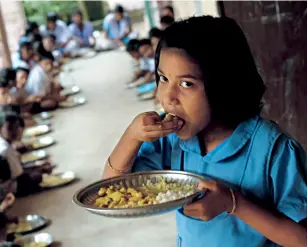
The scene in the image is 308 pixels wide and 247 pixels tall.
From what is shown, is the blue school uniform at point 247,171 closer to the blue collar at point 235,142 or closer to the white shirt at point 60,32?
the blue collar at point 235,142

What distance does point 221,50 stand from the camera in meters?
0.93

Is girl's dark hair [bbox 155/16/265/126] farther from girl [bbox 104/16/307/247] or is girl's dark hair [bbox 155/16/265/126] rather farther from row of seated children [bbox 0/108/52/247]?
row of seated children [bbox 0/108/52/247]

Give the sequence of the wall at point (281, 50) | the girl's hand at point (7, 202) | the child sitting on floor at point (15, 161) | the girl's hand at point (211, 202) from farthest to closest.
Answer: the child sitting on floor at point (15, 161)
the girl's hand at point (7, 202)
the wall at point (281, 50)
the girl's hand at point (211, 202)

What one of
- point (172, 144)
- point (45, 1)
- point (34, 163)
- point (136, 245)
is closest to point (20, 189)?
point (34, 163)

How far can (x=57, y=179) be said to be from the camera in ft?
11.9

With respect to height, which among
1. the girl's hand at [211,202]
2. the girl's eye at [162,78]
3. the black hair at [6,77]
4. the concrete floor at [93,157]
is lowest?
the concrete floor at [93,157]

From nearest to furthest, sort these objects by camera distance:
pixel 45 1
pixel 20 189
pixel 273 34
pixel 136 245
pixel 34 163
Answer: pixel 273 34 → pixel 136 245 → pixel 20 189 → pixel 34 163 → pixel 45 1

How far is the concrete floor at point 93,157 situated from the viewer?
9.07 ft

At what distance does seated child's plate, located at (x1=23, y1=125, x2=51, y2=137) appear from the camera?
188 inches

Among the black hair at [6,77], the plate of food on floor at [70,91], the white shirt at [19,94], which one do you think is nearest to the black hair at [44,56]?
the plate of food on floor at [70,91]

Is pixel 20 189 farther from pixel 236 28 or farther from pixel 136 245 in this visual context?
pixel 236 28

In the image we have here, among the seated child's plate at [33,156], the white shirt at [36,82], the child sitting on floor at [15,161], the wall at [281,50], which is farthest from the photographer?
the white shirt at [36,82]

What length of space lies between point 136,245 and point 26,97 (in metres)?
3.14

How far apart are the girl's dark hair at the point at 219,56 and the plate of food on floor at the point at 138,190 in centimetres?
14
